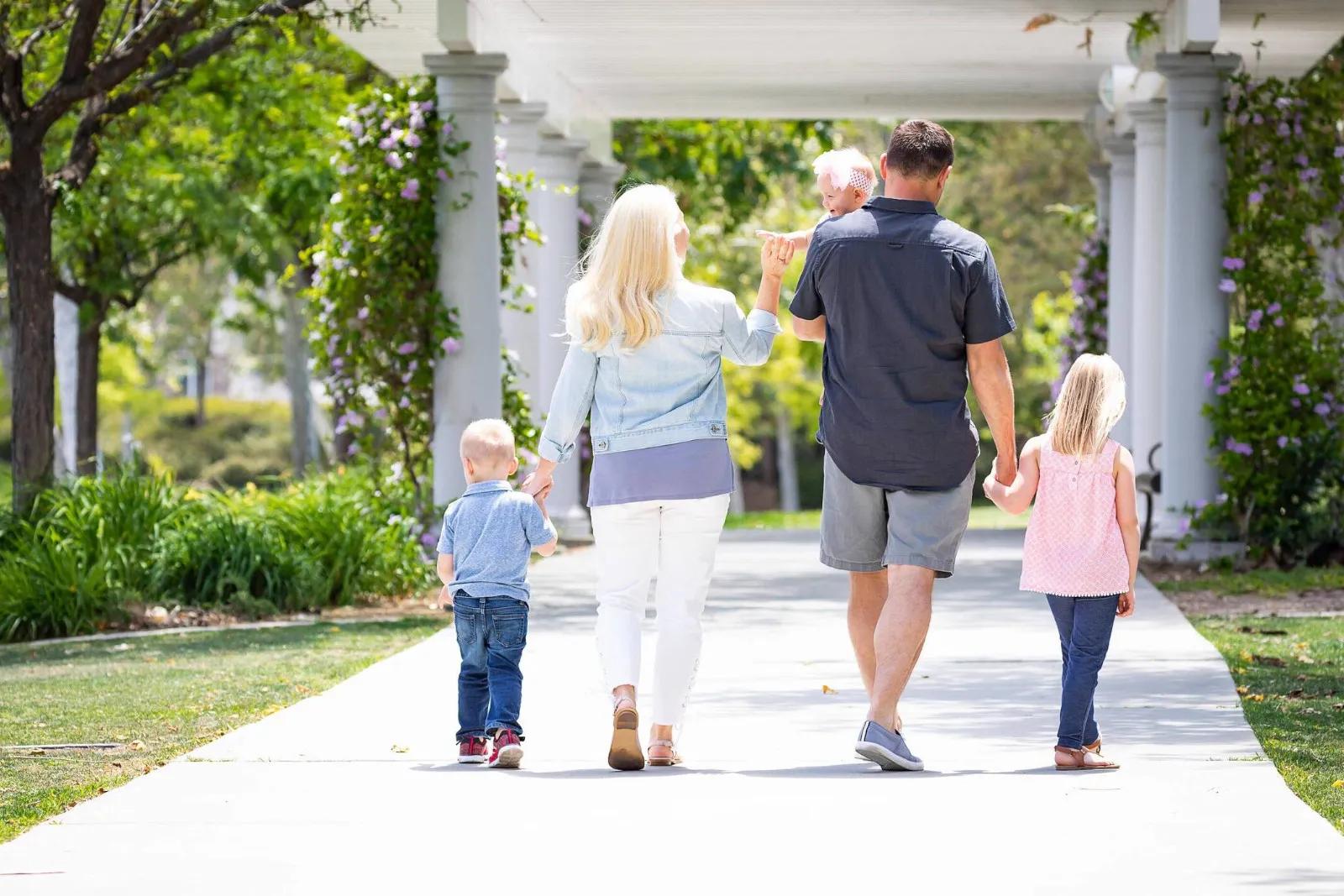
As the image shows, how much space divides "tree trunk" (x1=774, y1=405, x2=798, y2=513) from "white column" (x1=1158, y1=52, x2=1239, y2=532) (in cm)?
3294

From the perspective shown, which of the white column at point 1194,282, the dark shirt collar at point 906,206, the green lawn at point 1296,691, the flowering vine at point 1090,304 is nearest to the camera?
the green lawn at point 1296,691

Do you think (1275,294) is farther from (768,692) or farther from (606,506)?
(606,506)

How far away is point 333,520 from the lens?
12.3 metres

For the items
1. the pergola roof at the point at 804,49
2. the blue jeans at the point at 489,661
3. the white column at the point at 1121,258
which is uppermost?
the pergola roof at the point at 804,49

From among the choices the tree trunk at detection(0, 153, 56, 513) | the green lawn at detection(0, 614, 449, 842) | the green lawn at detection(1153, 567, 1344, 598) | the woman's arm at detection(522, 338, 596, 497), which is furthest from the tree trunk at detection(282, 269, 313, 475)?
the woman's arm at detection(522, 338, 596, 497)

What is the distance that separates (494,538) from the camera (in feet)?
21.0

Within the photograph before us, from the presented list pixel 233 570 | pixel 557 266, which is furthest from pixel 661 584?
pixel 557 266

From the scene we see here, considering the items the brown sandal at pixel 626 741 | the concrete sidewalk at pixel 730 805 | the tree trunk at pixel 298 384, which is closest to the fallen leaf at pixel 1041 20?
the concrete sidewalk at pixel 730 805

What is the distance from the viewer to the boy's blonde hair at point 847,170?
20.6 feet

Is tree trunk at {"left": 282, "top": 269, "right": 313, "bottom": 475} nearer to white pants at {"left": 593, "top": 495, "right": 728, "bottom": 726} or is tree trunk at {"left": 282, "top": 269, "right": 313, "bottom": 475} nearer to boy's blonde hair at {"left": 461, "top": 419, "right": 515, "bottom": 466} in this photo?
boy's blonde hair at {"left": 461, "top": 419, "right": 515, "bottom": 466}

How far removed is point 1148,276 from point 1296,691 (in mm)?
8961

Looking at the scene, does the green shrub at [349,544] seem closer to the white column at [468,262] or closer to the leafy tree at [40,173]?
the white column at [468,262]

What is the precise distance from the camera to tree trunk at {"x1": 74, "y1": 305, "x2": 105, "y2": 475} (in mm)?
24062

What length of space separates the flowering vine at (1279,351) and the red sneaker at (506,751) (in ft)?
27.4
